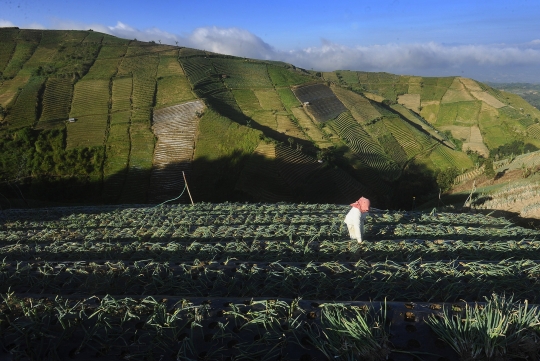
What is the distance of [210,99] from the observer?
40000mm

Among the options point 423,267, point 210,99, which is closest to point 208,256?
point 423,267

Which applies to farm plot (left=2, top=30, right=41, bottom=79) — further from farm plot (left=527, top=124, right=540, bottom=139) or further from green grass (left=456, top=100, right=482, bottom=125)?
farm plot (left=527, top=124, right=540, bottom=139)

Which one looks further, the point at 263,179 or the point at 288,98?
the point at 288,98

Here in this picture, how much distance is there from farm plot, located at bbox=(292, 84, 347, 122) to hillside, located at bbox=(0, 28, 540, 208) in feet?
0.74

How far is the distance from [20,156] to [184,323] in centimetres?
3495

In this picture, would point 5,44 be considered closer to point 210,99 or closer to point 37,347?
point 210,99

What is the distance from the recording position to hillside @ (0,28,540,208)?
29.4 meters

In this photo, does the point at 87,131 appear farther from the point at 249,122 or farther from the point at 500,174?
the point at 500,174

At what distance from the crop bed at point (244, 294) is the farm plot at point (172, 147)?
2468 centimetres

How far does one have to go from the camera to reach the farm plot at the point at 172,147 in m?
29.6

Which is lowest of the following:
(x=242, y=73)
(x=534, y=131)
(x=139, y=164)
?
(x=139, y=164)

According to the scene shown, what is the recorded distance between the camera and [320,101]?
152 feet

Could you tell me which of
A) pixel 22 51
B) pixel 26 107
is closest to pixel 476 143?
pixel 26 107

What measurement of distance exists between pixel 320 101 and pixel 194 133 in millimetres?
20949
